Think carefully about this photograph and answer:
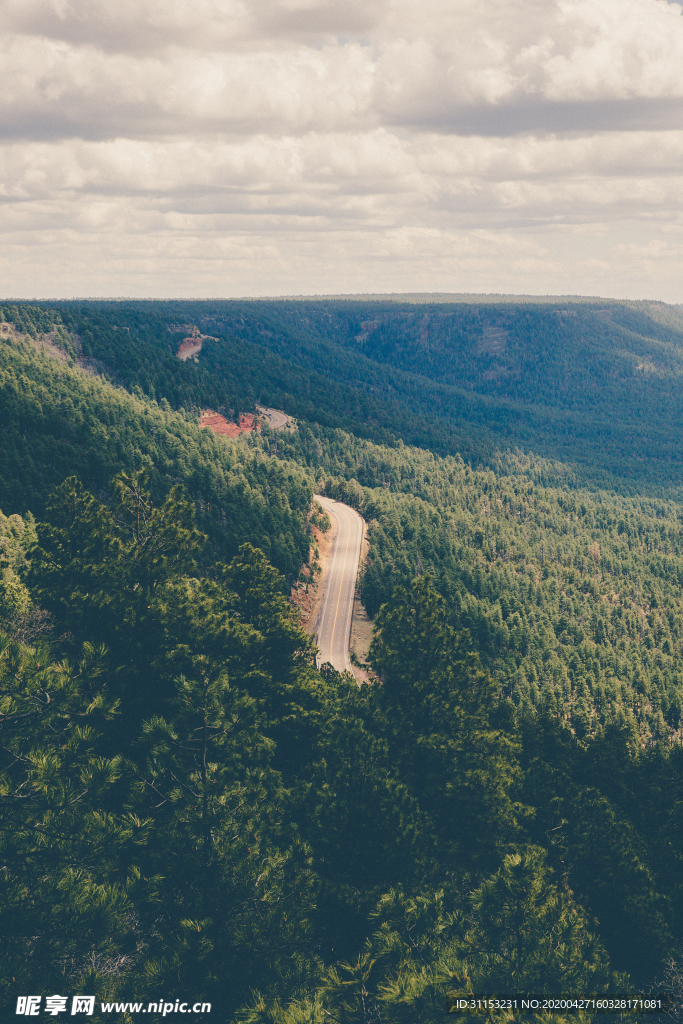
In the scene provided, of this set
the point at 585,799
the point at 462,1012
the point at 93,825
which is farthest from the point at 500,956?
the point at 93,825

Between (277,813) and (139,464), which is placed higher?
(139,464)

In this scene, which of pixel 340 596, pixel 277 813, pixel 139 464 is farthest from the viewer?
pixel 139 464

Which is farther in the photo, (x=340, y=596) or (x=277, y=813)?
(x=340, y=596)

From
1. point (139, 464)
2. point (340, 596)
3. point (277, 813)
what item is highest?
point (139, 464)

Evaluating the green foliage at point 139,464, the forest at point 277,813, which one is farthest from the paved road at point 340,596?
the forest at point 277,813

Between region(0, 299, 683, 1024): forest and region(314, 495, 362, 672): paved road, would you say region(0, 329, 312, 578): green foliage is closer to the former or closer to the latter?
region(314, 495, 362, 672): paved road

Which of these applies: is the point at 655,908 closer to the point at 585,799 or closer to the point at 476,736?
the point at 585,799

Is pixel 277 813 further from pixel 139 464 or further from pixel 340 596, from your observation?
pixel 139 464

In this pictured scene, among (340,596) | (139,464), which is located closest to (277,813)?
(340,596)
